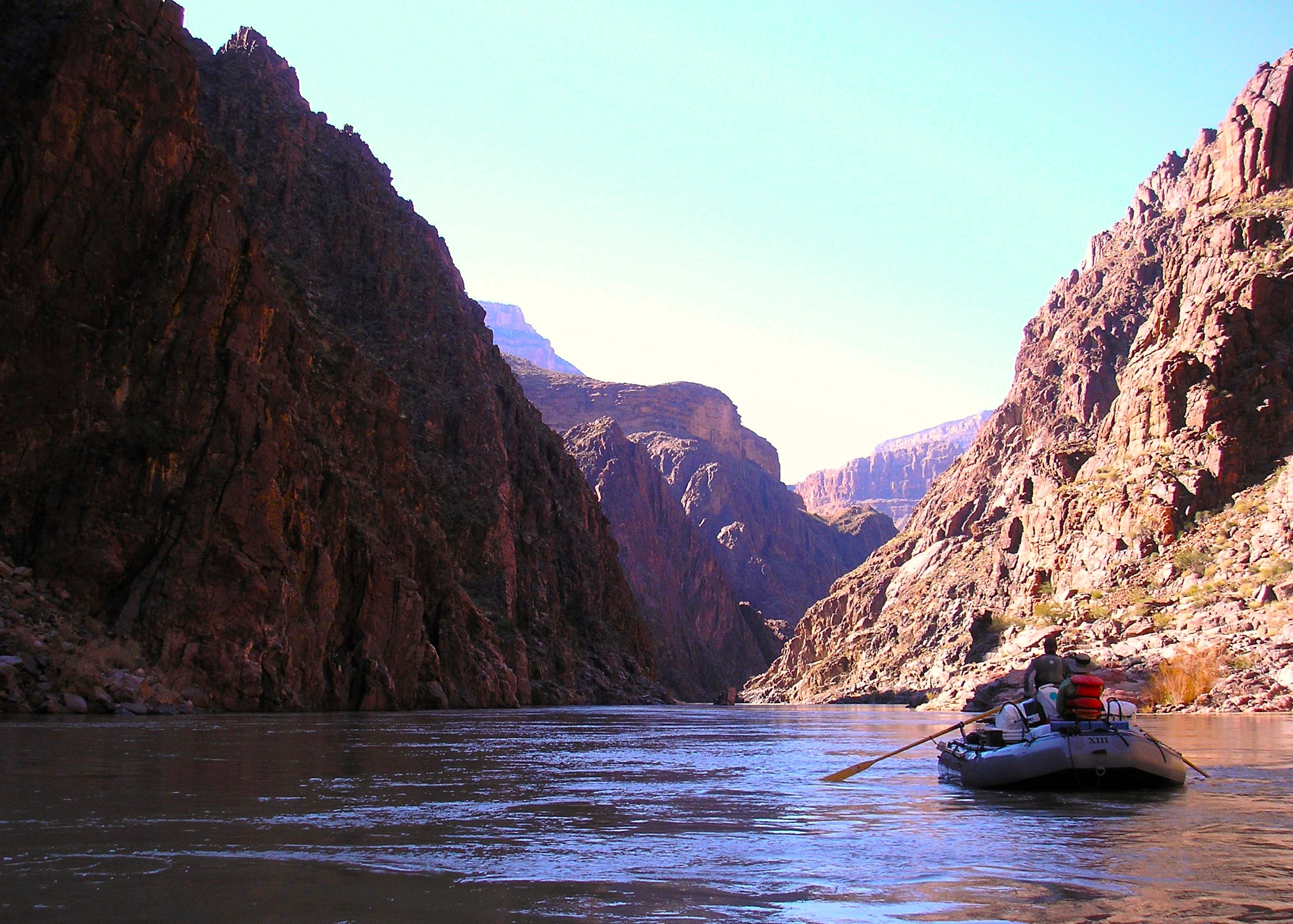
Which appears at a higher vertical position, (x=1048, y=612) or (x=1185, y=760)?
(x=1048, y=612)

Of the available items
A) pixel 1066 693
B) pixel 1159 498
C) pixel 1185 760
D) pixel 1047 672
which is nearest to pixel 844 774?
pixel 1047 672

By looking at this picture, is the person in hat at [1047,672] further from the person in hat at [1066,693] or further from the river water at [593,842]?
the river water at [593,842]

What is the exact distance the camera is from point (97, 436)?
5709 cm

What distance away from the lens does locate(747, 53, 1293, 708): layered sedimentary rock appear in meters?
80.9

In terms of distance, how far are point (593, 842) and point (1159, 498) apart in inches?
3638

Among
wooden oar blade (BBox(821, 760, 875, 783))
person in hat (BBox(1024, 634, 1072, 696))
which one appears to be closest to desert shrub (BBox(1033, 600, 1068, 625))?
wooden oar blade (BBox(821, 760, 875, 783))

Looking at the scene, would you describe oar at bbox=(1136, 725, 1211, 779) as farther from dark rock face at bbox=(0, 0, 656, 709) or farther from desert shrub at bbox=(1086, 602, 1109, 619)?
desert shrub at bbox=(1086, 602, 1109, 619)

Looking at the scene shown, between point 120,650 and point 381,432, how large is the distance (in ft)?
128

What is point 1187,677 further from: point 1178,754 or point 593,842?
point 593,842

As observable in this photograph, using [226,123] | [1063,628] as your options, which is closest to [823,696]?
A: [1063,628]

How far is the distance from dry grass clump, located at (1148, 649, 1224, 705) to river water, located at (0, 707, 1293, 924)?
1634 inches

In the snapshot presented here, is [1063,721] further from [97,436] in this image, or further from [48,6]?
[48,6]

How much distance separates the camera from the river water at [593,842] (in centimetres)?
1028

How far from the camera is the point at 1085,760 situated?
20.9 meters
